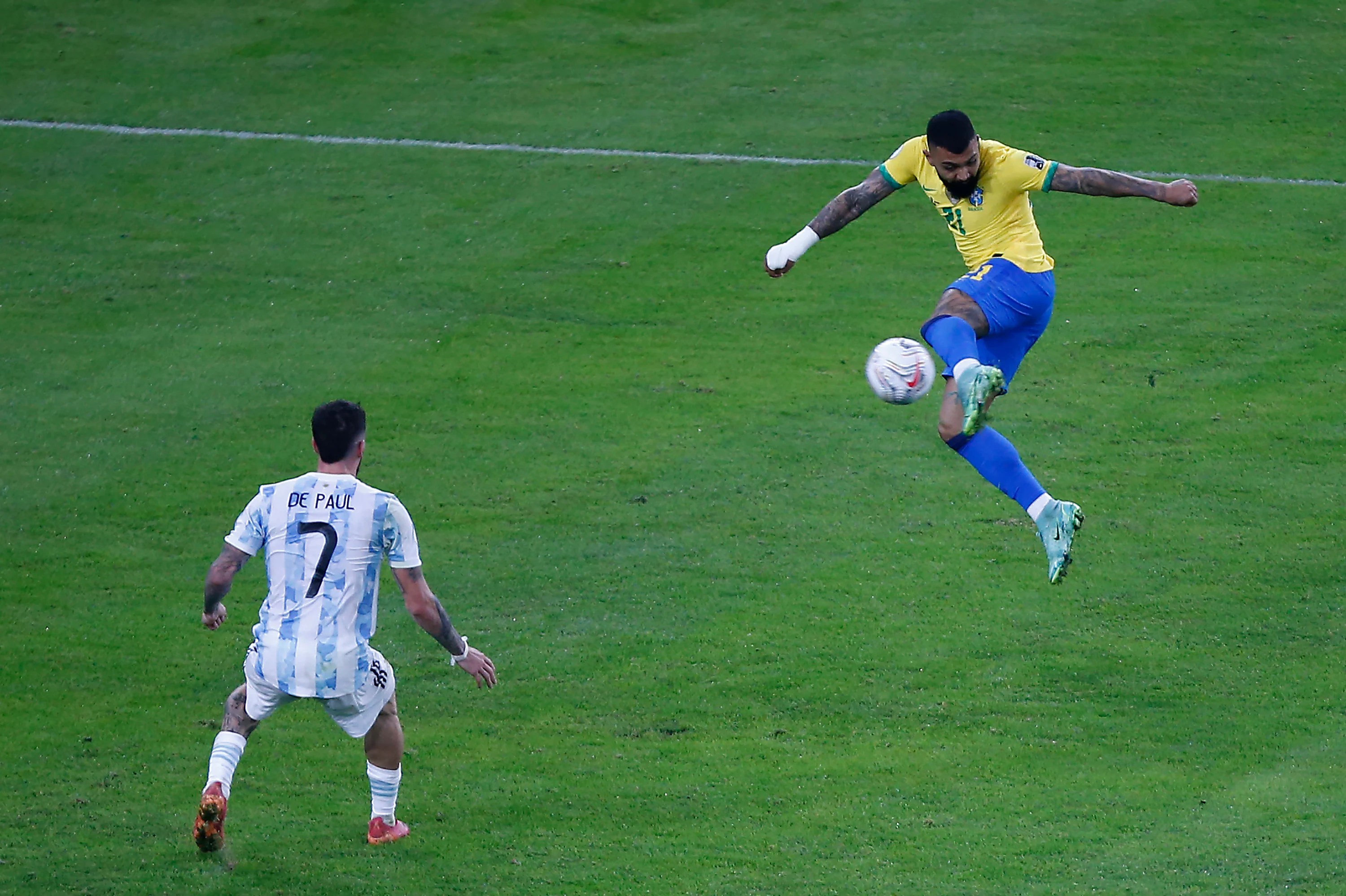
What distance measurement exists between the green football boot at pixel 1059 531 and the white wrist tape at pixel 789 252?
1873 millimetres

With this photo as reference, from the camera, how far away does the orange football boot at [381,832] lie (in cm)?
759

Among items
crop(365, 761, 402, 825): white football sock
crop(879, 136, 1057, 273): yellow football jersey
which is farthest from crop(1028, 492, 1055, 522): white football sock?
crop(365, 761, 402, 825): white football sock

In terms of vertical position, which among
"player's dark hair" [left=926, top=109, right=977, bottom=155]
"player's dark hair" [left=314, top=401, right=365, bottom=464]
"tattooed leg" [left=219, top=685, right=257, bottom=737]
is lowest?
"tattooed leg" [left=219, top=685, right=257, bottom=737]

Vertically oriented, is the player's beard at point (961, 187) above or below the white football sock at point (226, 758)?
above

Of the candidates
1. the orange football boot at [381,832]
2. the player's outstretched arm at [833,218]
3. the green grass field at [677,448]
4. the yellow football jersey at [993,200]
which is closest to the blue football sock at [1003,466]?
the yellow football jersey at [993,200]

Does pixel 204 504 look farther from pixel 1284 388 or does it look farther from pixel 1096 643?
pixel 1284 388

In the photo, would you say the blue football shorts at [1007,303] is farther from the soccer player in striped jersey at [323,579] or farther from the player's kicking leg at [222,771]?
the player's kicking leg at [222,771]

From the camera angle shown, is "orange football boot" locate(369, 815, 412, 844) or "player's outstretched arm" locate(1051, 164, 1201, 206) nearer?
"player's outstretched arm" locate(1051, 164, 1201, 206)

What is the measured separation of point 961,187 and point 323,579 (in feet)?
12.3

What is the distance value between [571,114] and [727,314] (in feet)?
14.8

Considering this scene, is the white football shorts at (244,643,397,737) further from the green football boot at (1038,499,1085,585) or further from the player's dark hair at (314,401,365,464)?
the green football boot at (1038,499,1085,585)

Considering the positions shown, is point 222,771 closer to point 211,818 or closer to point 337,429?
point 211,818

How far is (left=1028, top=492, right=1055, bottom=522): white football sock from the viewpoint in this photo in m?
7.75

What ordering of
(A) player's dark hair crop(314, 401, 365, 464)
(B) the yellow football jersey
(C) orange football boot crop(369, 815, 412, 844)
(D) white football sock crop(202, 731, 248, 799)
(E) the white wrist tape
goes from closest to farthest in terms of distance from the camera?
1. (A) player's dark hair crop(314, 401, 365, 464)
2. (D) white football sock crop(202, 731, 248, 799)
3. (C) orange football boot crop(369, 815, 412, 844)
4. (B) the yellow football jersey
5. (E) the white wrist tape
